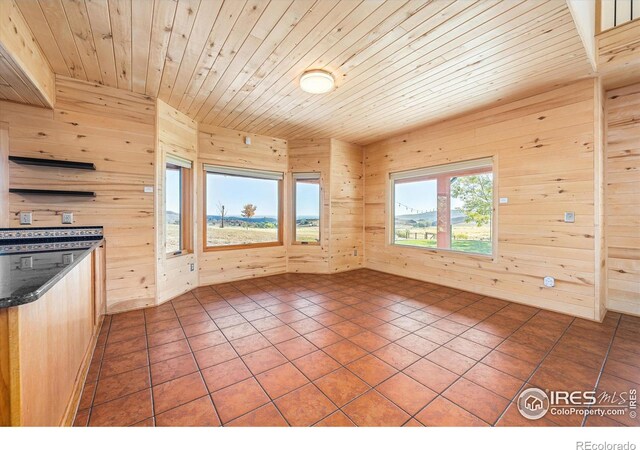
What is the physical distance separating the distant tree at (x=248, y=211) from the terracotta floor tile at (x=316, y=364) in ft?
9.99

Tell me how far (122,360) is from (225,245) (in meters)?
2.47

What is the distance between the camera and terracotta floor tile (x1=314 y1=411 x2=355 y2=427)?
143 cm

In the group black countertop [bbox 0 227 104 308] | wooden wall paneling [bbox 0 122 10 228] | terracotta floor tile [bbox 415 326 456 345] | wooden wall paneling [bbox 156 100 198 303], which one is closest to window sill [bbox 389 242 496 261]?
terracotta floor tile [bbox 415 326 456 345]

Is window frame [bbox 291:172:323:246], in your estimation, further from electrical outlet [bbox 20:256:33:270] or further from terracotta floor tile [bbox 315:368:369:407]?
electrical outlet [bbox 20:256:33:270]

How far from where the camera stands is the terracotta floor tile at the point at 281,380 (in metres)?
1.70

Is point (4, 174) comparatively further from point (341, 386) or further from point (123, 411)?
point (341, 386)

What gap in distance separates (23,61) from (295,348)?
3.13m

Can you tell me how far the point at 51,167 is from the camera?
275cm

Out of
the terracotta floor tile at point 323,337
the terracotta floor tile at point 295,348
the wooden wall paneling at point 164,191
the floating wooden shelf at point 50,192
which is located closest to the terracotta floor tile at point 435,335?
the terracotta floor tile at point 323,337

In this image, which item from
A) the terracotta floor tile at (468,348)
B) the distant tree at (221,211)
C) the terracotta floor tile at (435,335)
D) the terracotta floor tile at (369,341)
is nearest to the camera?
the terracotta floor tile at (468,348)

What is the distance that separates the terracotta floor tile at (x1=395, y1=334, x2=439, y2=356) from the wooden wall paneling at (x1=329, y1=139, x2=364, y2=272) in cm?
255

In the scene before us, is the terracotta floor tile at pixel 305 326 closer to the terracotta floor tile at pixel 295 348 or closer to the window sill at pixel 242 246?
the terracotta floor tile at pixel 295 348

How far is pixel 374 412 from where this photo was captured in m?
1.51
